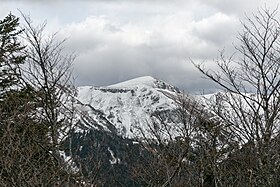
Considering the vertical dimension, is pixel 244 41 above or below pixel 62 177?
above

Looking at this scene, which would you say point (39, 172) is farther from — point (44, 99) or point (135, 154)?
point (135, 154)

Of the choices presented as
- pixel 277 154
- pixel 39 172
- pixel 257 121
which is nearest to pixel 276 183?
pixel 277 154

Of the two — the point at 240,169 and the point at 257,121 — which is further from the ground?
the point at 257,121

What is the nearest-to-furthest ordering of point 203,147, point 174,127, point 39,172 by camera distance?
point 39,172 < point 203,147 < point 174,127

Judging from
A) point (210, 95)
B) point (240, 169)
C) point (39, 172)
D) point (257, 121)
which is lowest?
point (39, 172)

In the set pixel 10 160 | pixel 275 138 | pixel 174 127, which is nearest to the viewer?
pixel 10 160

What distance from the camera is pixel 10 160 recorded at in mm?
8516

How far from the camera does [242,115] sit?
1116cm

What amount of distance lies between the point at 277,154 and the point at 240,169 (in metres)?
1.18

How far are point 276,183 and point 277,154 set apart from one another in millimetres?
755

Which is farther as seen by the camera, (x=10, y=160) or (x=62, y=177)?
(x=62, y=177)

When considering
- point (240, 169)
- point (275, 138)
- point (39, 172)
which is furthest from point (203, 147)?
point (39, 172)

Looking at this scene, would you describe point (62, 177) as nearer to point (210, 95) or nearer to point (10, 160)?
point (10, 160)

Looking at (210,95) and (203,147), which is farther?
(210,95)
